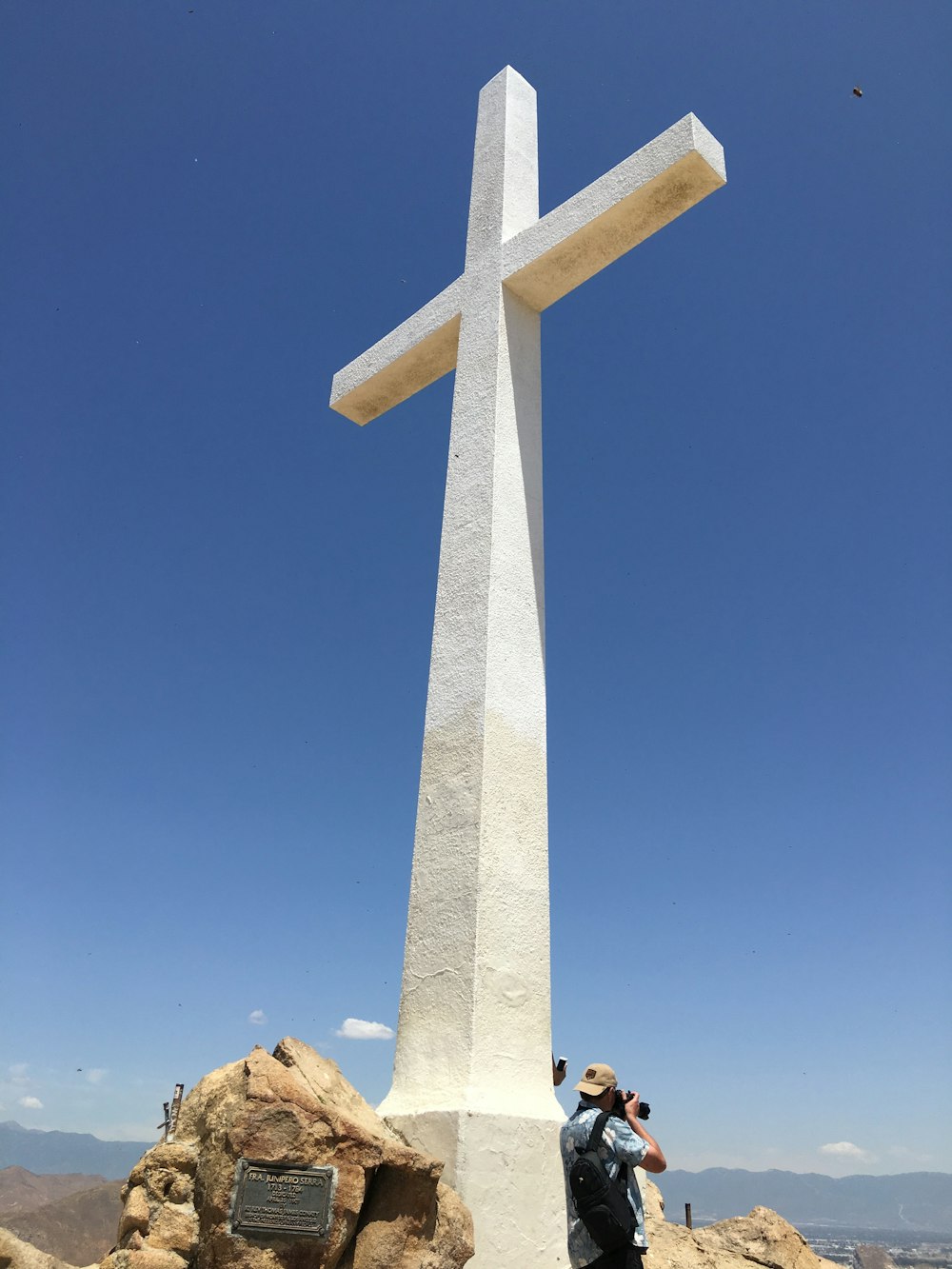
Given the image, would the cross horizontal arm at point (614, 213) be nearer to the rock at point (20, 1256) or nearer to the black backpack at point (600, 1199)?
the black backpack at point (600, 1199)

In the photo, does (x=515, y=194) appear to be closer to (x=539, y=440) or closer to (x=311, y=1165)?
(x=539, y=440)

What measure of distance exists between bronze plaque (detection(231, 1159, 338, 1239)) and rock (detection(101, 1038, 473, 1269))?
3 centimetres

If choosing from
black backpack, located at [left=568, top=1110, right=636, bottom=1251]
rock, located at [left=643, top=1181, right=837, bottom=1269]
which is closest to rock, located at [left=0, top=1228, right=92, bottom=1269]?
black backpack, located at [left=568, top=1110, right=636, bottom=1251]

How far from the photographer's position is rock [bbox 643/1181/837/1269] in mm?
6823

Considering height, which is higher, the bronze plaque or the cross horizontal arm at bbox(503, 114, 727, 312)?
the cross horizontal arm at bbox(503, 114, 727, 312)

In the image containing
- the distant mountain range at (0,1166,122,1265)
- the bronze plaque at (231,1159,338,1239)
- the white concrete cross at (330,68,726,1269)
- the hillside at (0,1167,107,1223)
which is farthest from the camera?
the hillside at (0,1167,107,1223)

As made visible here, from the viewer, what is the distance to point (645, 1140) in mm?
4410

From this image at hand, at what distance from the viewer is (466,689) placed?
5973 mm

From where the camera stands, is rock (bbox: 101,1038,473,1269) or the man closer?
rock (bbox: 101,1038,473,1269)

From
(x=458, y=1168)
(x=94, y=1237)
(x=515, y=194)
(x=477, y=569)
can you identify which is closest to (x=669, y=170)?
(x=515, y=194)

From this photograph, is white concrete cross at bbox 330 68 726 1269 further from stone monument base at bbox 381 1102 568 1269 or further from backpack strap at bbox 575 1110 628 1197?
backpack strap at bbox 575 1110 628 1197

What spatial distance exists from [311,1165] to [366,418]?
6717 millimetres

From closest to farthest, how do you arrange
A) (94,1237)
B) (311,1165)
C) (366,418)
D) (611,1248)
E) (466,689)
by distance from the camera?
1. (311,1165)
2. (611,1248)
3. (466,689)
4. (366,418)
5. (94,1237)

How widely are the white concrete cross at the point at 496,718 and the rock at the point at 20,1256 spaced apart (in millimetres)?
1719
